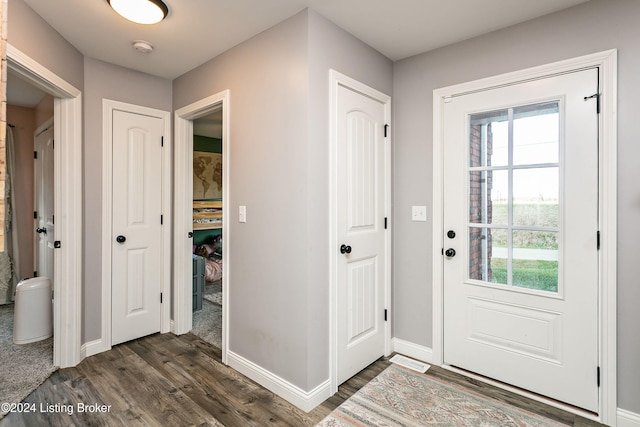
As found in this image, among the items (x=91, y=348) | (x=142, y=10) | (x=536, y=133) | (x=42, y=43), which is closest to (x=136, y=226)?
(x=91, y=348)

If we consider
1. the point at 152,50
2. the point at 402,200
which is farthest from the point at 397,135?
the point at 152,50

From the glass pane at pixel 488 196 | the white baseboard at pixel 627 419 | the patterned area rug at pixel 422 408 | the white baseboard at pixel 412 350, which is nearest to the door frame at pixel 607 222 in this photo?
the white baseboard at pixel 627 419

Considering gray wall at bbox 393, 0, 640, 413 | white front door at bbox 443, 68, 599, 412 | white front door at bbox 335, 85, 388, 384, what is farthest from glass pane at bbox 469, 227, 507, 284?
white front door at bbox 335, 85, 388, 384

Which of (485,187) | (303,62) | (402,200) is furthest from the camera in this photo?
(402,200)

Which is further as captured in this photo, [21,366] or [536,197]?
[21,366]

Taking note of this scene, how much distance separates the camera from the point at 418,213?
8.55 ft

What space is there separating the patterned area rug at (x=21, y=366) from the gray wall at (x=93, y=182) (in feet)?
1.04

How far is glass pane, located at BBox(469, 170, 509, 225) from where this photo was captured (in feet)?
7.34

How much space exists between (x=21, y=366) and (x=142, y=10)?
8.76 feet

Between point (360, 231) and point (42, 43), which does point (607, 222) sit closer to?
point (360, 231)

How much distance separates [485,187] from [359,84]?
1.14 m

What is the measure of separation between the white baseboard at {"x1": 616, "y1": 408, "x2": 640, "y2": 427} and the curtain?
5.81 metres

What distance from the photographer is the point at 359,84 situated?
2.34m

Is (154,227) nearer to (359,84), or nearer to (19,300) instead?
(19,300)
